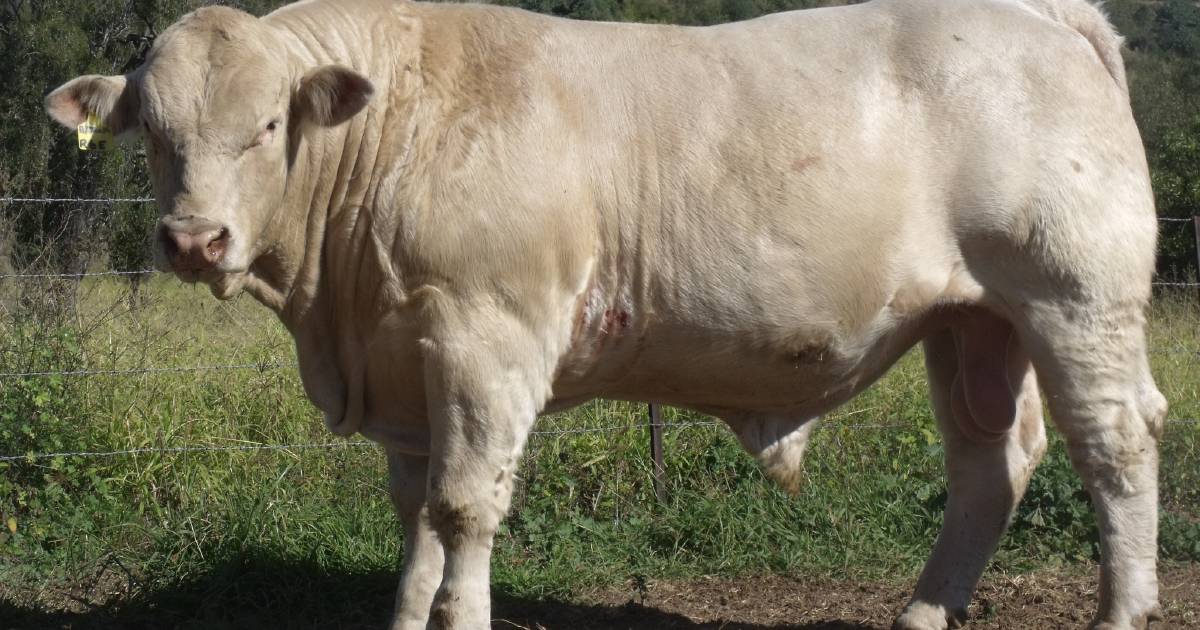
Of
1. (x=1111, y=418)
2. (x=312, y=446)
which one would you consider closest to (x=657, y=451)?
(x=312, y=446)

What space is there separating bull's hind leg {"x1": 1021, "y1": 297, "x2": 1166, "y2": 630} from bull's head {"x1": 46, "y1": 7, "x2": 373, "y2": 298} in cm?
251

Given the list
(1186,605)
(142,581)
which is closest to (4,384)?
(142,581)

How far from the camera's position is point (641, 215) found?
13.1ft

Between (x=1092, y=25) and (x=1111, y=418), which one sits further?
(x=1092, y=25)

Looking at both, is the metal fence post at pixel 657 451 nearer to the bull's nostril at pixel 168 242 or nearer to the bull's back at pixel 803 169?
the bull's back at pixel 803 169

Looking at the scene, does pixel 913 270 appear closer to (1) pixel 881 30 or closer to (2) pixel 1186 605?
(1) pixel 881 30

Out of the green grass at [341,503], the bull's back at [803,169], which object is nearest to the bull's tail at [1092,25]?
the bull's back at [803,169]

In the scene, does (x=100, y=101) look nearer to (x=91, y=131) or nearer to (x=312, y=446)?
(x=91, y=131)

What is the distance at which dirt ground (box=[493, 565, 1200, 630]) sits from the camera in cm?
502

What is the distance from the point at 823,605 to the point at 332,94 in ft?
10.2

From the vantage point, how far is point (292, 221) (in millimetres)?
3916

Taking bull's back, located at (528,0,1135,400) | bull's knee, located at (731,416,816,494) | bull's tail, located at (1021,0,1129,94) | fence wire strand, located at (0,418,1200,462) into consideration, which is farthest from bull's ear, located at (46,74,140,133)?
bull's tail, located at (1021,0,1129,94)

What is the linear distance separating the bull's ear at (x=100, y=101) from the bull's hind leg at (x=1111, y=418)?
3072mm

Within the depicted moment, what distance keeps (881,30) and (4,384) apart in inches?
177
